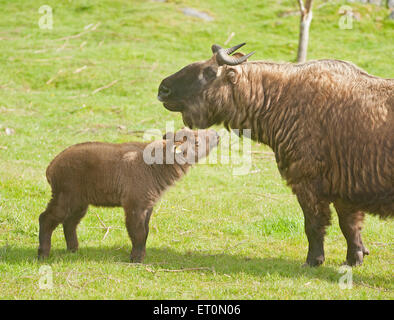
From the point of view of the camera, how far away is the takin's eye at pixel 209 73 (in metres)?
6.70

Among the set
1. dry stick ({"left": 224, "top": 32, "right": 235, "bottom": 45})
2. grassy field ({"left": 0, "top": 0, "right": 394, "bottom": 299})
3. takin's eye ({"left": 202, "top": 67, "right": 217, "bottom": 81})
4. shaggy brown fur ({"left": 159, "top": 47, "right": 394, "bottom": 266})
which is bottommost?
grassy field ({"left": 0, "top": 0, "right": 394, "bottom": 299})

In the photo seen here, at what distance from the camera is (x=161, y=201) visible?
984 centimetres

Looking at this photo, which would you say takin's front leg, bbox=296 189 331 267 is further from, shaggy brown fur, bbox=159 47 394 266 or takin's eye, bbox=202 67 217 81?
takin's eye, bbox=202 67 217 81

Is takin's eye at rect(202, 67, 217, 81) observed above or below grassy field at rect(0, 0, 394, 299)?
above

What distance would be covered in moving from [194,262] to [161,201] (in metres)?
3.03

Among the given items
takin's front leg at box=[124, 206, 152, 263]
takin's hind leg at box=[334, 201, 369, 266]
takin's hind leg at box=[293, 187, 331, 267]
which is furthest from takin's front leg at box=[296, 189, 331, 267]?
takin's front leg at box=[124, 206, 152, 263]

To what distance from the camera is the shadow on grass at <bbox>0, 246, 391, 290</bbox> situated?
6457 millimetres

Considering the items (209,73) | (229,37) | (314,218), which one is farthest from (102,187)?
(229,37)

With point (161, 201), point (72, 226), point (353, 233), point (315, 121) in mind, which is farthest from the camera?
point (161, 201)

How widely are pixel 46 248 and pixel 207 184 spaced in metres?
4.95

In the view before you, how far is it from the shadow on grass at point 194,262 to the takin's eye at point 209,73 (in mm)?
2383

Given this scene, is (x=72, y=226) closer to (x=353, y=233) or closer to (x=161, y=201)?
(x=161, y=201)

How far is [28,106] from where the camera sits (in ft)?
57.3
